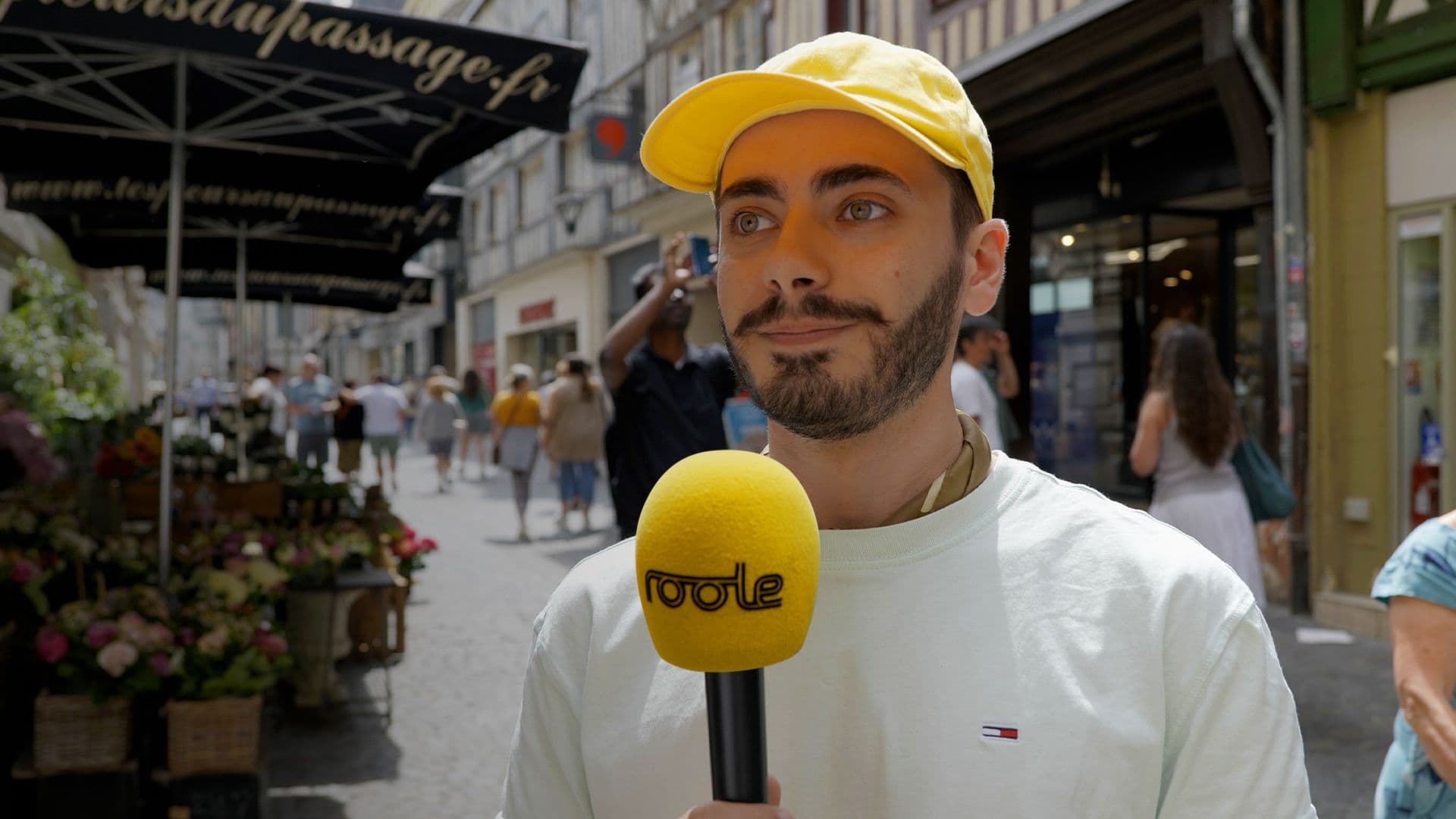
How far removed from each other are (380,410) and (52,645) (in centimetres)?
1350

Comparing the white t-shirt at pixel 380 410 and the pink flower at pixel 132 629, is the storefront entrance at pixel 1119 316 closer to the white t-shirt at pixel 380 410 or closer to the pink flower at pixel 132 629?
the pink flower at pixel 132 629

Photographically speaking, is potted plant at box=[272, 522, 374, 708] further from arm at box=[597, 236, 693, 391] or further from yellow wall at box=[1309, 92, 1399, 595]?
yellow wall at box=[1309, 92, 1399, 595]

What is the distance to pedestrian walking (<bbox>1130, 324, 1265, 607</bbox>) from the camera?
5641 mm

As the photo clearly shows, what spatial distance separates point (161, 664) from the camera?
4.38 meters

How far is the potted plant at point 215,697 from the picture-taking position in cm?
444

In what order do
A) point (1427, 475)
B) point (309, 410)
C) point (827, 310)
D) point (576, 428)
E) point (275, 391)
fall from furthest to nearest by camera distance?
point (275, 391) → point (309, 410) → point (576, 428) → point (1427, 475) → point (827, 310)

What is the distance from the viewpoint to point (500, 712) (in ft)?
20.8

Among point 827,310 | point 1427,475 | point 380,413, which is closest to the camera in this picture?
point 827,310

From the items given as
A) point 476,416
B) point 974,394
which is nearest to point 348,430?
point 476,416

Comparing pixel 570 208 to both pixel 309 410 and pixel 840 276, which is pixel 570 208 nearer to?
pixel 309 410

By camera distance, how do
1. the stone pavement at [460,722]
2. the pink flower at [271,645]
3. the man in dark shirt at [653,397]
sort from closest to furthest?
the pink flower at [271,645] < the stone pavement at [460,722] < the man in dark shirt at [653,397]

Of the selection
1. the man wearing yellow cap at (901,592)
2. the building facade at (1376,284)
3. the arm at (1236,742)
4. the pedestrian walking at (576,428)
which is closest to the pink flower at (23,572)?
the man wearing yellow cap at (901,592)

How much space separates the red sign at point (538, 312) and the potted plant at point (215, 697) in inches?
902

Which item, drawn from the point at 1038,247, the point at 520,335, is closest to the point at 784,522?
the point at 1038,247
